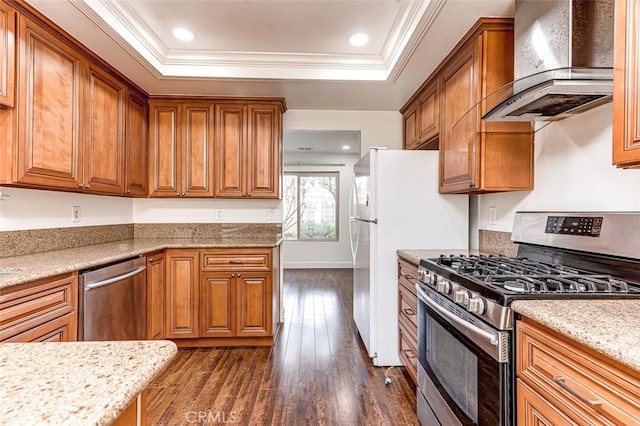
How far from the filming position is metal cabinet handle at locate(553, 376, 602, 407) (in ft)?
2.65

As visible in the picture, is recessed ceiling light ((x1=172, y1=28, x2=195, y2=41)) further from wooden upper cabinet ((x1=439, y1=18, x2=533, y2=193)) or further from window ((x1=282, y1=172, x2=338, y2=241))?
window ((x1=282, y1=172, x2=338, y2=241))

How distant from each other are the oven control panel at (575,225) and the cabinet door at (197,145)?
2705 millimetres

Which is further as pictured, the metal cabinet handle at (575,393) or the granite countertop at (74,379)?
the metal cabinet handle at (575,393)

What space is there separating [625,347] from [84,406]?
1041mm

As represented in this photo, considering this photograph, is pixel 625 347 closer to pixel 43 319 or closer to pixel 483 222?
pixel 483 222

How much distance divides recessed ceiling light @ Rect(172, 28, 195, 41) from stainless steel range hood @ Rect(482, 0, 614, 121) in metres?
2.09

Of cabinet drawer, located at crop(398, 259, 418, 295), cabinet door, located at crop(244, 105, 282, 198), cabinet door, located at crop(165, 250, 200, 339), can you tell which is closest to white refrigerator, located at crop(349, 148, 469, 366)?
cabinet drawer, located at crop(398, 259, 418, 295)

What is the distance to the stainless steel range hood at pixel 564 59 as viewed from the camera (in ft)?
4.25

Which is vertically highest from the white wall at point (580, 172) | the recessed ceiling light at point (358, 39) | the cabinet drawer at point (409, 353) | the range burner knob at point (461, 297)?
the recessed ceiling light at point (358, 39)

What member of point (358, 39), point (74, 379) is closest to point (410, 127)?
point (358, 39)

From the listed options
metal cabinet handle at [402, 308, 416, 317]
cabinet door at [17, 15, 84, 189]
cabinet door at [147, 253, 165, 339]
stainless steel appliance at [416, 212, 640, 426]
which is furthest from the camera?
cabinet door at [147, 253, 165, 339]

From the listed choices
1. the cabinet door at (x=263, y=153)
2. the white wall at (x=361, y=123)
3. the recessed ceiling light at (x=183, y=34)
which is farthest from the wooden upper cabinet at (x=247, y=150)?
the recessed ceiling light at (x=183, y=34)

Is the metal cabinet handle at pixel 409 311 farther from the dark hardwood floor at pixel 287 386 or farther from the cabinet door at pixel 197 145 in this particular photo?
the cabinet door at pixel 197 145

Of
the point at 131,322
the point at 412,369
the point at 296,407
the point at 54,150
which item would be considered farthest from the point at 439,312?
the point at 54,150
